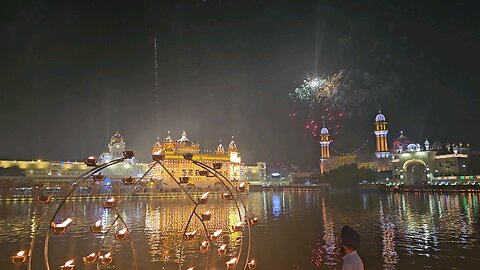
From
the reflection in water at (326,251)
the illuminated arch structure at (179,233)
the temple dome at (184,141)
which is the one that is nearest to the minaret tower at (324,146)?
the temple dome at (184,141)

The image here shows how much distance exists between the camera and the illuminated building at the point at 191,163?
68.9 m

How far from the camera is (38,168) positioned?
76.2m

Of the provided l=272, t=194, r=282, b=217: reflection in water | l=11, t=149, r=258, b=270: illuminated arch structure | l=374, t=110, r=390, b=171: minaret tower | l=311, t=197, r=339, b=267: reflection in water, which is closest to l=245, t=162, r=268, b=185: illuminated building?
l=374, t=110, r=390, b=171: minaret tower

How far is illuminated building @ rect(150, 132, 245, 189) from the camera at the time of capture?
68.9m

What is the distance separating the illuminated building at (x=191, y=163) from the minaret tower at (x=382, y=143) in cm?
2967

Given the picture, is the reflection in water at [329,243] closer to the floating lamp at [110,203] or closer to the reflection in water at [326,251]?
the reflection in water at [326,251]

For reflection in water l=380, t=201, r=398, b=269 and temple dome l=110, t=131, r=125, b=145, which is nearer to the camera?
reflection in water l=380, t=201, r=398, b=269

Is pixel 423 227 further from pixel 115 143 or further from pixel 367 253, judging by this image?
pixel 115 143

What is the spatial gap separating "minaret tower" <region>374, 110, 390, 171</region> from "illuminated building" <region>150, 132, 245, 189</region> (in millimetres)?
29667

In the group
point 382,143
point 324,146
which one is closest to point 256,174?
point 324,146

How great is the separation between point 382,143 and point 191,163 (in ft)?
139

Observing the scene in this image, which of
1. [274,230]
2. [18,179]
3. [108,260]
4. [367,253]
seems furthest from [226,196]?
[18,179]

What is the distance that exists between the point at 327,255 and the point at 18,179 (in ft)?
204

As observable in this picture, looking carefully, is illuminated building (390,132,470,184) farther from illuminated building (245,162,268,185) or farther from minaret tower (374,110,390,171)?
illuminated building (245,162,268,185)
